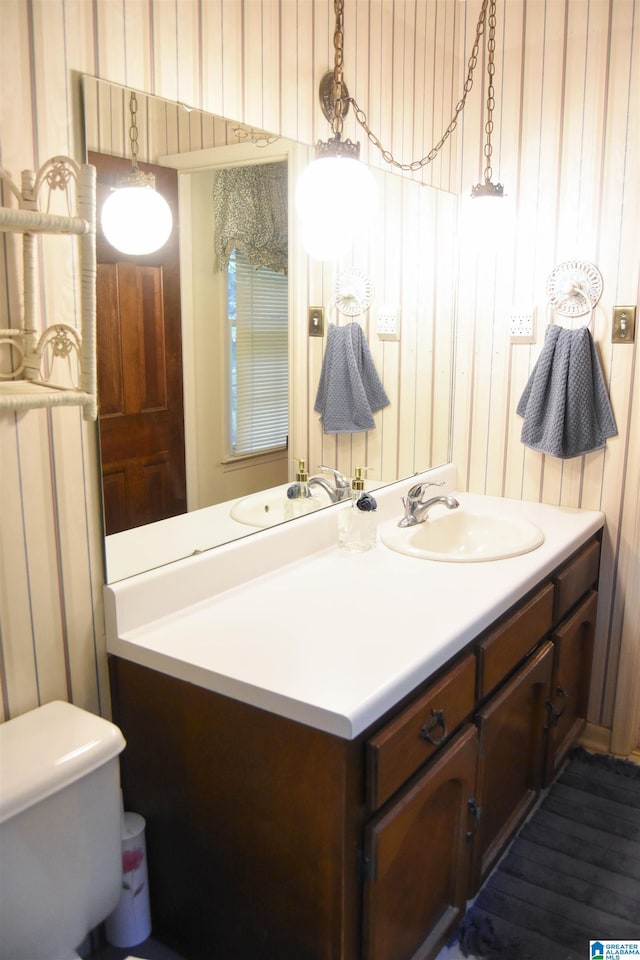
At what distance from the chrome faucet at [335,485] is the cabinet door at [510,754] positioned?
0.63 meters

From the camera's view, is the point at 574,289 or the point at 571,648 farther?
the point at 574,289

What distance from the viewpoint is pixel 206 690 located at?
1313 mm

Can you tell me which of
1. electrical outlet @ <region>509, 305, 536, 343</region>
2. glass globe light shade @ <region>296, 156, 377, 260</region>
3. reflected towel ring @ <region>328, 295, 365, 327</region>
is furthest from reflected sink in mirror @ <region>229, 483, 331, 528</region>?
electrical outlet @ <region>509, 305, 536, 343</region>

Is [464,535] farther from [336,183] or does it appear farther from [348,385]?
[336,183]

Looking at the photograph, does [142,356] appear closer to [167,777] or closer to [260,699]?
[260,699]

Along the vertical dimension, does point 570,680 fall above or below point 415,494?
below

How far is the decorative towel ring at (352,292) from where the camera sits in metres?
2.05

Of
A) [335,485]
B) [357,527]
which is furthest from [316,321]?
[357,527]

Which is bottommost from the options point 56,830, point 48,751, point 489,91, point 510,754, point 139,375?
point 510,754

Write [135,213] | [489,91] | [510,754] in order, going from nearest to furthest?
[135,213]
[510,754]
[489,91]

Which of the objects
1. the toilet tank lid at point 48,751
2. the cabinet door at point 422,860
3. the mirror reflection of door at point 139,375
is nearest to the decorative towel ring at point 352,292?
the mirror reflection of door at point 139,375

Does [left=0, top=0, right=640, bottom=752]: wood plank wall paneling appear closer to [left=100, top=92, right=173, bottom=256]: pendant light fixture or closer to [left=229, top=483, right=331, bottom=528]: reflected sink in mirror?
[left=100, top=92, right=173, bottom=256]: pendant light fixture

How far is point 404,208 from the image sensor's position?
7.47 feet

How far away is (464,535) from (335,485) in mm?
483
